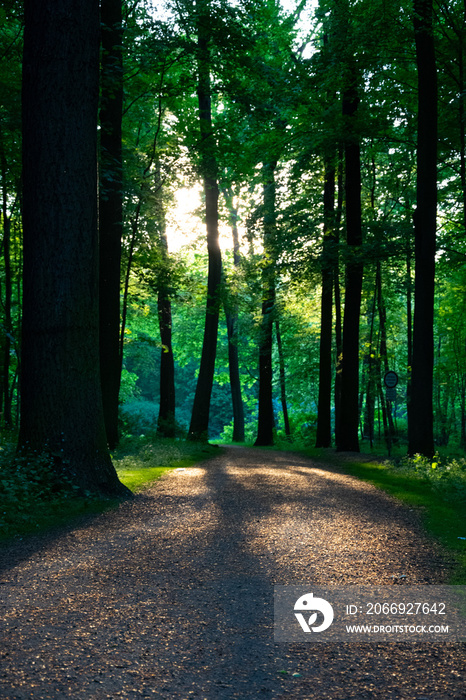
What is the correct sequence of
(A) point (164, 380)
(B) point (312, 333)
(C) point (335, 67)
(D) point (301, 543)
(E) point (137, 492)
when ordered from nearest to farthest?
(D) point (301, 543) → (E) point (137, 492) → (C) point (335, 67) → (A) point (164, 380) → (B) point (312, 333)

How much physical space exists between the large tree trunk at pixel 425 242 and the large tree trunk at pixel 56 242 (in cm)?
769

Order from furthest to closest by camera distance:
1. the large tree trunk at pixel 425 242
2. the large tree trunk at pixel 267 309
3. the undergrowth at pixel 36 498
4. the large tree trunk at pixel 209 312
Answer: the large tree trunk at pixel 209 312, the large tree trunk at pixel 267 309, the large tree trunk at pixel 425 242, the undergrowth at pixel 36 498

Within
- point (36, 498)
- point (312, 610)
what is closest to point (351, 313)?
point (36, 498)

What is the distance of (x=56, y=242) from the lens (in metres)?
7.15

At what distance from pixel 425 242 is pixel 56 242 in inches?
Result: 333

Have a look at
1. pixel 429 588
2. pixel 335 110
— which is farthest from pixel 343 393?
pixel 429 588

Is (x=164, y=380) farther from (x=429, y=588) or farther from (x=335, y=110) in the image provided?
(x=429, y=588)

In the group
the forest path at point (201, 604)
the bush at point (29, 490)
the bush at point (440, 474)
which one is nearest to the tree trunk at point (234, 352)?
the bush at point (440, 474)

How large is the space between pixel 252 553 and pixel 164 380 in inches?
775

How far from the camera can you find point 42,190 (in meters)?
7.17

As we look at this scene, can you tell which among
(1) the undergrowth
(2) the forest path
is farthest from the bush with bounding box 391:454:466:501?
(1) the undergrowth

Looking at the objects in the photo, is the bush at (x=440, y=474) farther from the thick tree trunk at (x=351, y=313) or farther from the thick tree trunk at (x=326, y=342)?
the thick tree trunk at (x=326, y=342)

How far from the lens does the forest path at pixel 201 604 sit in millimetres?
2727

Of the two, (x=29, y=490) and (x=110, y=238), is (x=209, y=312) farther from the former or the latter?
(x=29, y=490)
